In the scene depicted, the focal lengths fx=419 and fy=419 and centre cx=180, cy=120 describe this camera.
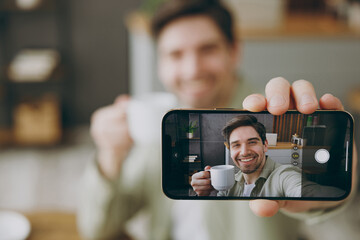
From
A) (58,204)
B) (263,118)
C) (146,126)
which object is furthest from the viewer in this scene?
(58,204)

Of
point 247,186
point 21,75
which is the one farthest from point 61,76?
point 247,186

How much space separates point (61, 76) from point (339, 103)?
3141 millimetres

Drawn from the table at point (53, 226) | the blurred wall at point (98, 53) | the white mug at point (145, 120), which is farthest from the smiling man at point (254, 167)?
the blurred wall at point (98, 53)

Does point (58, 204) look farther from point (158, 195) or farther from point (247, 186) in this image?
point (247, 186)

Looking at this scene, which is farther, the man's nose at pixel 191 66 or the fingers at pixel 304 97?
the man's nose at pixel 191 66

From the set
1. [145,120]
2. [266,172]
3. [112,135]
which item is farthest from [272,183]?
[112,135]

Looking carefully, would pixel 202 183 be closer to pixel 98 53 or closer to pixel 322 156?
pixel 322 156

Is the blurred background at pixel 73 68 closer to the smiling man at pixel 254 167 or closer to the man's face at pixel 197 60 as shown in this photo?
the man's face at pixel 197 60

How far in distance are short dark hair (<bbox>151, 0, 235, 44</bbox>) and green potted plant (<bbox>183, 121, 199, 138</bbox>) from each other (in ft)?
2.45

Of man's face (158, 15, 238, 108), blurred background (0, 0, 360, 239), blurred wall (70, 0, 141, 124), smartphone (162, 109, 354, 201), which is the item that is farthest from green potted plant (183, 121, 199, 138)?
blurred wall (70, 0, 141, 124)

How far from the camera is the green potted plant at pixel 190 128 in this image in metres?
0.45

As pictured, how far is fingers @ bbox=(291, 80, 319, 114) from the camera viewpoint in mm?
411

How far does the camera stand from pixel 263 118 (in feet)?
1.37

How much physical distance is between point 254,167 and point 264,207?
0.14ft
